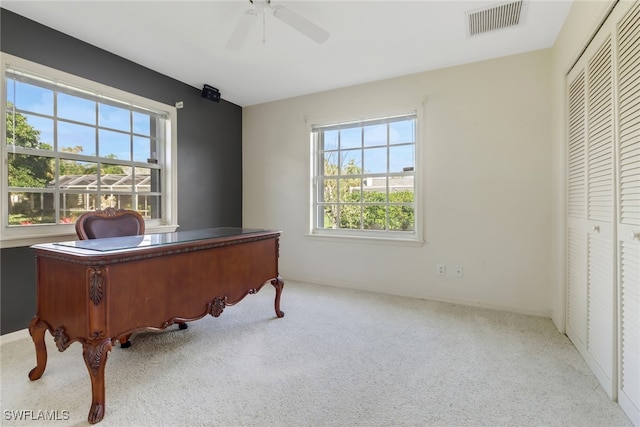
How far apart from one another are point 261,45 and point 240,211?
7.60 ft

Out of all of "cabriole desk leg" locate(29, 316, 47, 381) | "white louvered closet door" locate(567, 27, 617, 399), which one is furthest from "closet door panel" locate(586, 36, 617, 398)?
"cabriole desk leg" locate(29, 316, 47, 381)

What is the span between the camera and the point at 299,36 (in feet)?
8.30

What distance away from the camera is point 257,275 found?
2467mm

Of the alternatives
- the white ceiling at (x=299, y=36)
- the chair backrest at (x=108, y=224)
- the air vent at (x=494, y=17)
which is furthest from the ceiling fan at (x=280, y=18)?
the chair backrest at (x=108, y=224)

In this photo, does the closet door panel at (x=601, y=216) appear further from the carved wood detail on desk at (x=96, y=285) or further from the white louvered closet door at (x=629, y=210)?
the carved wood detail on desk at (x=96, y=285)

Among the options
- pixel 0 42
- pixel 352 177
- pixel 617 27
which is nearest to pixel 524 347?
pixel 617 27

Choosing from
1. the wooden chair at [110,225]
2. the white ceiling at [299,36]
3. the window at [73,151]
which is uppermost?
the white ceiling at [299,36]

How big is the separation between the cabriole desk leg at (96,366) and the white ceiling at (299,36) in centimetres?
222

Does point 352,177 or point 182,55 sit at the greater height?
point 182,55

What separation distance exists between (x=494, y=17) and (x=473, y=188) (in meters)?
1.43

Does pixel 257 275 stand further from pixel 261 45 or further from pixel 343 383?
pixel 261 45

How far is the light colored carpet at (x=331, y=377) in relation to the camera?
1.45 meters

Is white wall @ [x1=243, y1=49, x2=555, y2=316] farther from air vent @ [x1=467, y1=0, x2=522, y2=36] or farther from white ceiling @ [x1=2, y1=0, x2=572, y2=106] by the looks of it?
air vent @ [x1=467, y1=0, x2=522, y2=36]

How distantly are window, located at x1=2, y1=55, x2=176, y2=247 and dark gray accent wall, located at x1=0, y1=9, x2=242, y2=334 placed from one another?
0.40 ft
